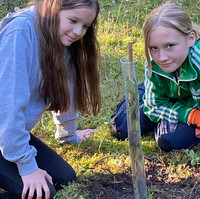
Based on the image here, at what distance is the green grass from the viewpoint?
249 centimetres

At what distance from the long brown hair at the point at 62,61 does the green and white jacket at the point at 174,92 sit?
457mm

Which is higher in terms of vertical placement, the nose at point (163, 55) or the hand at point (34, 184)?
the nose at point (163, 55)

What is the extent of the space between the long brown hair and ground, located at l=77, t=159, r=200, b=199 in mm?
553

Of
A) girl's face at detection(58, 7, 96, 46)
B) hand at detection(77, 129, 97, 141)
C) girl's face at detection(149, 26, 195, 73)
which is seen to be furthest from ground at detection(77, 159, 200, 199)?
girl's face at detection(58, 7, 96, 46)

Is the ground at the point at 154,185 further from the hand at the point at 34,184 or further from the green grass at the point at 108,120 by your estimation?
the hand at the point at 34,184

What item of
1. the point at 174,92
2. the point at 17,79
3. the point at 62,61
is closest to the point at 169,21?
the point at 174,92

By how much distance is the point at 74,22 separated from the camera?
207cm

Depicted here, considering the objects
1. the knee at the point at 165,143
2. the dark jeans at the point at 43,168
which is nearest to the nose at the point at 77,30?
the dark jeans at the point at 43,168

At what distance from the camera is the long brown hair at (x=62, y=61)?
80.4 inches

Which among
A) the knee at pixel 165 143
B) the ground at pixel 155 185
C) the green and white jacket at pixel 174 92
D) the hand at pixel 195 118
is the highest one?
the green and white jacket at pixel 174 92

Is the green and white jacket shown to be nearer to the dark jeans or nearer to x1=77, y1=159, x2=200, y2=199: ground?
x1=77, y1=159, x2=200, y2=199: ground

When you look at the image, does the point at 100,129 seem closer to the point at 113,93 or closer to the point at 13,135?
the point at 113,93

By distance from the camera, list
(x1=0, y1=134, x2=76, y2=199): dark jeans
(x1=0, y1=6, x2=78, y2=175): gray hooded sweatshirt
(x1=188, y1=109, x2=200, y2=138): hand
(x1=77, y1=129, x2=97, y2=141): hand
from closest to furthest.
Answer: (x1=0, y1=6, x2=78, y2=175): gray hooded sweatshirt → (x1=0, y1=134, x2=76, y2=199): dark jeans → (x1=188, y1=109, x2=200, y2=138): hand → (x1=77, y1=129, x2=97, y2=141): hand

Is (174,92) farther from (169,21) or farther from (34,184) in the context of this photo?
(34,184)
